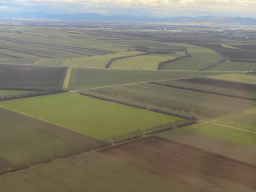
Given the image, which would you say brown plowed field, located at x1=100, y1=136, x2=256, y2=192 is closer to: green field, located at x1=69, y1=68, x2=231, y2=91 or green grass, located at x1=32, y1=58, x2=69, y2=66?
green field, located at x1=69, y1=68, x2=231, y2=91

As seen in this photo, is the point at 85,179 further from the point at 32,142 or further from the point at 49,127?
the point at 49,127

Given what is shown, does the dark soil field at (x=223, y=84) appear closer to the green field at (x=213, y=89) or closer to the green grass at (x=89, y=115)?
the green field at (x=213, y=89)

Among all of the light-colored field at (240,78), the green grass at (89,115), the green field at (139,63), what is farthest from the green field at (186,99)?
the green field at (139,63)

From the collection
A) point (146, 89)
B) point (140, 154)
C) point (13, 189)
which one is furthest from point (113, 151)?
point (146, 89)

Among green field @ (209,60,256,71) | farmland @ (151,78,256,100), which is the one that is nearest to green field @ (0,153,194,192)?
farmland @ (151,78,256,100)

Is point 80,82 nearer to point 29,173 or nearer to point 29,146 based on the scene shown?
point 29,146
